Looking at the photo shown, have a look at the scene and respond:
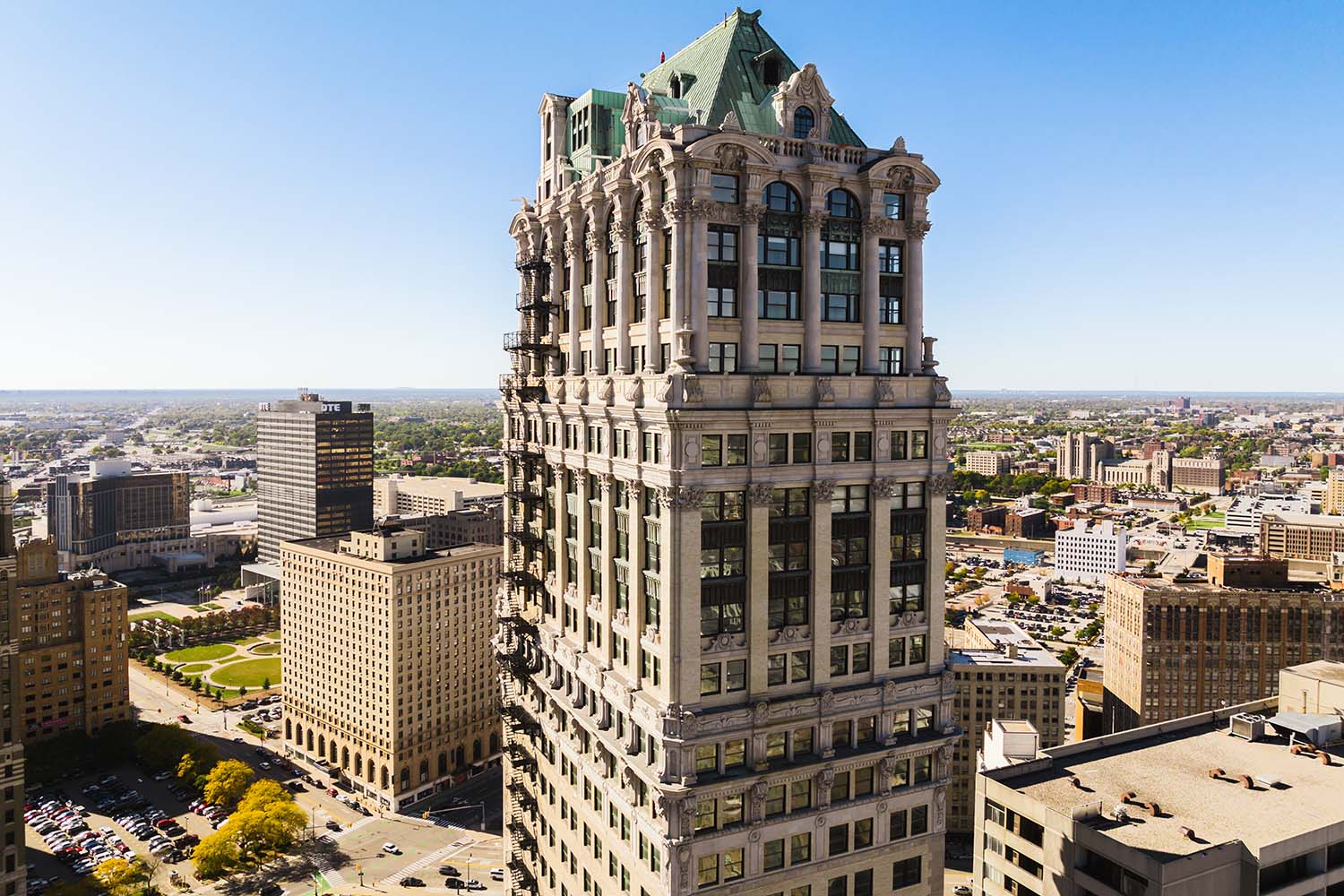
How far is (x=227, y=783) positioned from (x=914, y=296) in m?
158

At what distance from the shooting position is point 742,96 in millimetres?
57750

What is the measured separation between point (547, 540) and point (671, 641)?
2411 cm

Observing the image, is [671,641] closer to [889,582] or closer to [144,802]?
[889,582]

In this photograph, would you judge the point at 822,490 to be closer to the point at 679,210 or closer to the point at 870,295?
the point at 870,295

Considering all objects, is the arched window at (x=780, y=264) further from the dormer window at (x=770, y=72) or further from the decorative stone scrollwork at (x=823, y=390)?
the dormer window at (x=770, y=72)

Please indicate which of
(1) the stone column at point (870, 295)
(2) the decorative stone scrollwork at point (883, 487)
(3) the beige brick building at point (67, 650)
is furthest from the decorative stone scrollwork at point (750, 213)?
(3) the beige brick building at point (67, 650)

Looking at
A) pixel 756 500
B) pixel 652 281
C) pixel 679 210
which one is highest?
pixel 679 210

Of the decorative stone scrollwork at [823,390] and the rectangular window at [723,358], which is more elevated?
the rectangular window at [723,358]

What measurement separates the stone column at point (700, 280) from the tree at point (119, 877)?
129664 millimetres

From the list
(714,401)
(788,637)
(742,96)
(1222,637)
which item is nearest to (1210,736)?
(788,637)

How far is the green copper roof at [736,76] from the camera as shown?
186 feet

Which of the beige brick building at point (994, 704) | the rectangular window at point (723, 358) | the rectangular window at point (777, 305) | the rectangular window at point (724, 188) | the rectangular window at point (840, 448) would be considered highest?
the rectangular window at point (724, 188)

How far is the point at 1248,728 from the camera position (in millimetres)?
74562

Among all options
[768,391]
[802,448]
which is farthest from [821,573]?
[768,391]
